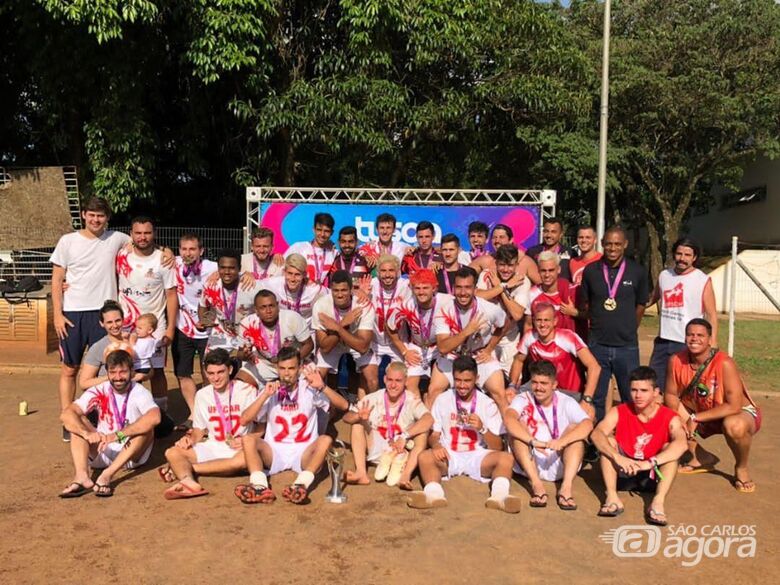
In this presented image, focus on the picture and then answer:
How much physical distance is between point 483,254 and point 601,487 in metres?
2.92

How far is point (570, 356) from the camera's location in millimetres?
5770

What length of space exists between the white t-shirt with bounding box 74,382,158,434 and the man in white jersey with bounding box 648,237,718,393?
14.4 ft

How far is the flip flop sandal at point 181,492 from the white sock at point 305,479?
0.72 m

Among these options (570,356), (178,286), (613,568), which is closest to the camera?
(613,568)

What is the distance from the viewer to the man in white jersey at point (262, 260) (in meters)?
6.62

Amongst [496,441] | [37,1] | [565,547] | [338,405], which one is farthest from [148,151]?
[565,547]

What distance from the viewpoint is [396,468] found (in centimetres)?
525

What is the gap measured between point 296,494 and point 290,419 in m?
0.73

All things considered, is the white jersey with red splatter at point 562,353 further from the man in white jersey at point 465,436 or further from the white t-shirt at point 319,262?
the white t-shirt at point 319,262

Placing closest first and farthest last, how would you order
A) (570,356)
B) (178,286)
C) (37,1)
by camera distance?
(570,356)
(178,286)
(37,1)

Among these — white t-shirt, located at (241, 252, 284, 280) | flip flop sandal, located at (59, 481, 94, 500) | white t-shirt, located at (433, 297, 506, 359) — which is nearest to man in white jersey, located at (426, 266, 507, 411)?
white t-shirt, located at (433, 297, 506, 359)

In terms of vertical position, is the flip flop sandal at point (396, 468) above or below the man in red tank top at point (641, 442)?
below

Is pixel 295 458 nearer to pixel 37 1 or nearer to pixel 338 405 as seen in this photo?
pixel 338 405

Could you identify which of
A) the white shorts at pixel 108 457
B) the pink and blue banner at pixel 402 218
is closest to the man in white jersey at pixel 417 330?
the white shorts at pixel 108 457
